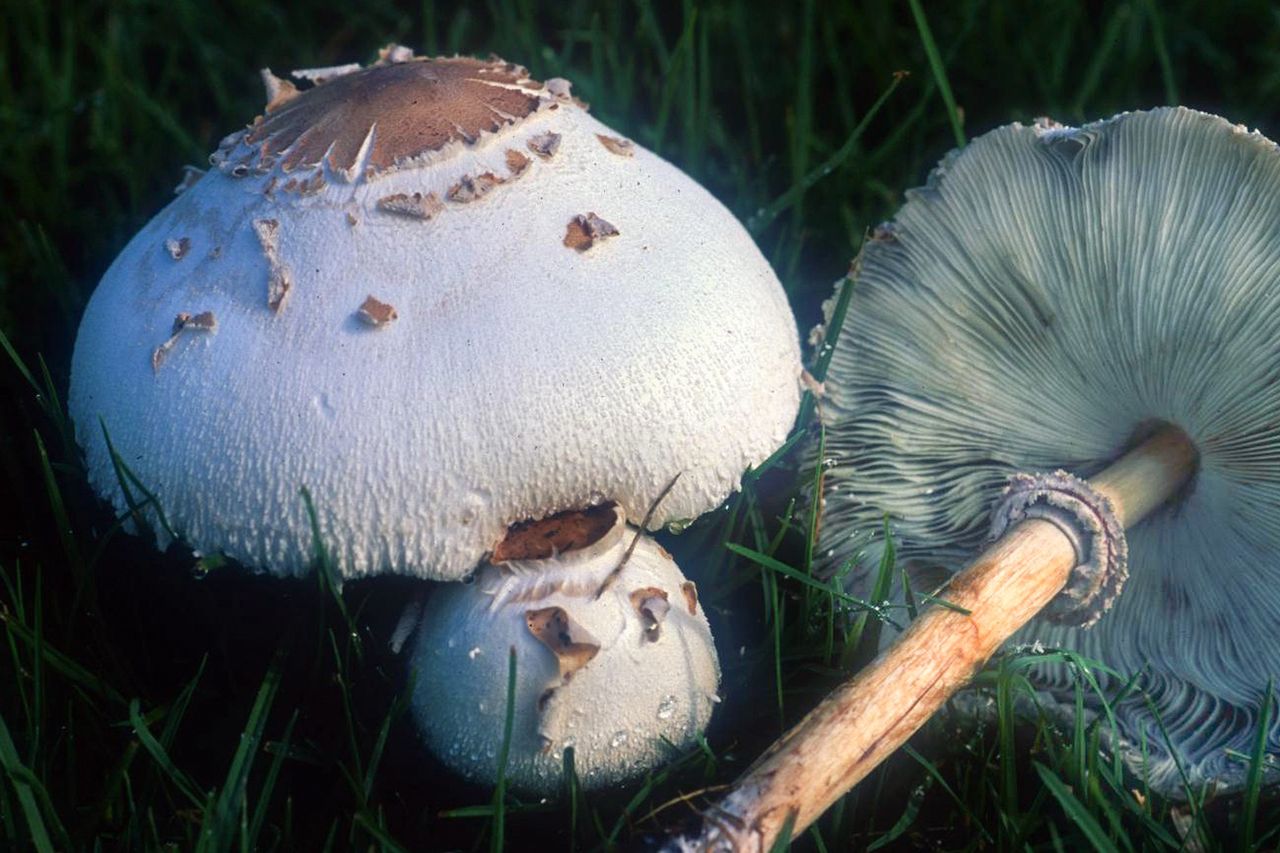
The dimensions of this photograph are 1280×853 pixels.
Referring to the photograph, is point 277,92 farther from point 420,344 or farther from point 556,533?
point 556,533

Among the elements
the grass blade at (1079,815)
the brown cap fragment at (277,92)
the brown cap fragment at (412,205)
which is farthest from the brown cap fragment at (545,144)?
the grass blade at (1079,815)

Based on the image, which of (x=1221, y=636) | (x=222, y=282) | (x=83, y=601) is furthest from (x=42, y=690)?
(x=1221, y=636)

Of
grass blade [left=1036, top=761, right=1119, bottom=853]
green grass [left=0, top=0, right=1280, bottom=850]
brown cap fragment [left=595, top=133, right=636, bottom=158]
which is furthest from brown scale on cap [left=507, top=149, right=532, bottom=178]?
grass blade [left=1036, top=761, right=1119, bottom=853]

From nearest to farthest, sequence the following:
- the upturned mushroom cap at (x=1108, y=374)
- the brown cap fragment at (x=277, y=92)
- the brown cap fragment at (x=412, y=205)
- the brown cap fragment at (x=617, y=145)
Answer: the brown cap fragment at (x=412, y=205) → the upturned mushroom cap at (x=1108, y=374) → the brown cap fragment at (x=617, y=145) → the brown cap fragment at (x=277, y=92)

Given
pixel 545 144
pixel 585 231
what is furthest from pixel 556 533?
pixel 545 144

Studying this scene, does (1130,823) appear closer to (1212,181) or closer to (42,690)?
(1212,181)

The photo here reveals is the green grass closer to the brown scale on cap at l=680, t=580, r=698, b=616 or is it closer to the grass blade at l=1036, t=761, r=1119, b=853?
the grass blade at l=1036, t=761, r=1119, b=853

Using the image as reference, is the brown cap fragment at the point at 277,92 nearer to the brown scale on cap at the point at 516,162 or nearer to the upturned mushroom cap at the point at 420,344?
the upturned mushroom cap at the point at 420,344

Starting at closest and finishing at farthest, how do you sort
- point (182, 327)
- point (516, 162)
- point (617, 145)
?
1. point (182, 327)
2. point (516, 162)
3. point (617, 145)
